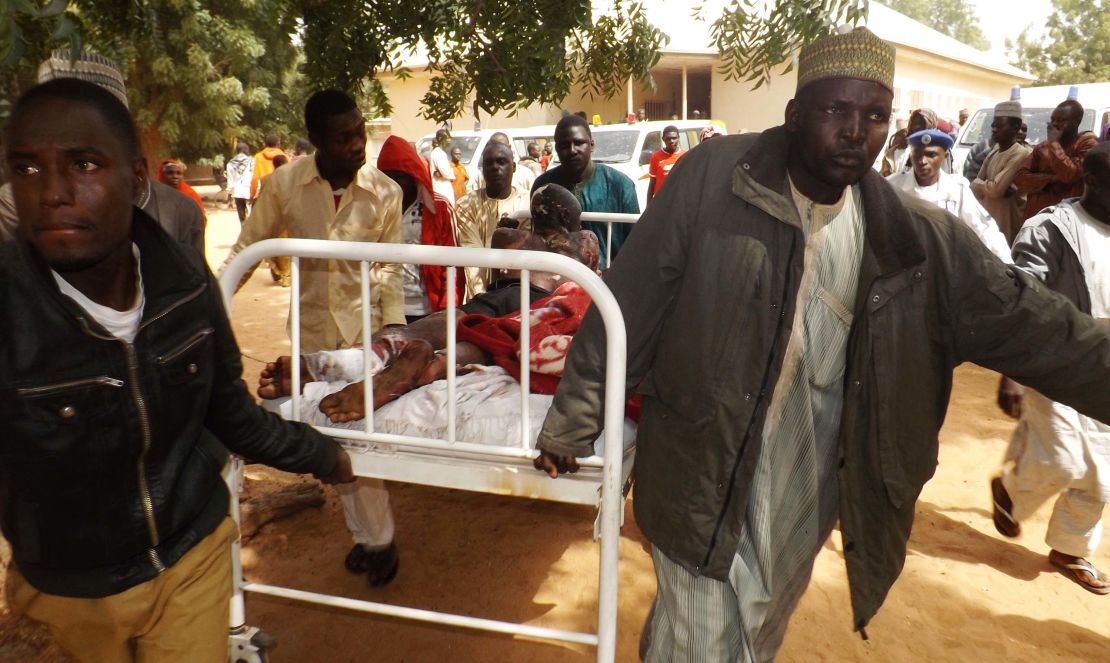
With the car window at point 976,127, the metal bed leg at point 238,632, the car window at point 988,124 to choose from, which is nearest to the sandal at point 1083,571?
the metal bed leg at point 238,632

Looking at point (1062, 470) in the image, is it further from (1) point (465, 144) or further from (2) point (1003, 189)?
(1) point (465, 144)

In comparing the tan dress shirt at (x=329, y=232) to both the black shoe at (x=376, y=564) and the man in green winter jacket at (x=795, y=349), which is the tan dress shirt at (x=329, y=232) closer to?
the black shoe at (x=376, y=564)

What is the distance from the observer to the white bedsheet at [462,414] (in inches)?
90.3

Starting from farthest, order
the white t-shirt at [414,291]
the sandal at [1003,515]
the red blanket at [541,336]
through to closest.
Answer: the white t-shirt at [414,291] → the sandal at [1003,515] → the red blanket at [541,336]

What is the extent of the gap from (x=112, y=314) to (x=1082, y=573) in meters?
3.96

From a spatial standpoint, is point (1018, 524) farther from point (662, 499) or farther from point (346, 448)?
point (346, 448)

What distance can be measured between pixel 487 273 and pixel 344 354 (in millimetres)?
1818

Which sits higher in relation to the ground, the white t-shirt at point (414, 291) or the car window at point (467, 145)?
the car window at point (467, 145)

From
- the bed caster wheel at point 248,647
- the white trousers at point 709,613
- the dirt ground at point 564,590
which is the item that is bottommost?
the dirt ground at point 564,590

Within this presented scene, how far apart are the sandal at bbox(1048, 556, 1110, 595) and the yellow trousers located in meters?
3.59

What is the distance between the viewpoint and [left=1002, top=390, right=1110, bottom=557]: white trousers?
130 inches

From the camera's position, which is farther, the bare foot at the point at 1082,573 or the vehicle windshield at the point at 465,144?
the vehicle windshield at the point at 465,144

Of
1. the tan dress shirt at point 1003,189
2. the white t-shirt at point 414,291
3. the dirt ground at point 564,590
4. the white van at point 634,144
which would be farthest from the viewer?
the white van at point 634,144

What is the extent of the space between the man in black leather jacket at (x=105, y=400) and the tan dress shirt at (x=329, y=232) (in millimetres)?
1647
